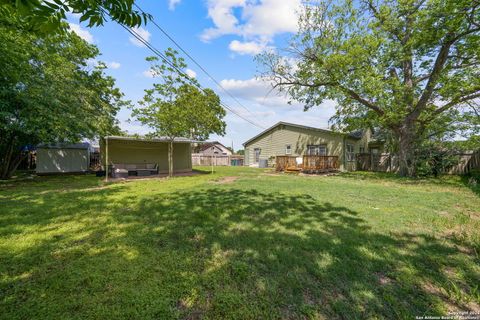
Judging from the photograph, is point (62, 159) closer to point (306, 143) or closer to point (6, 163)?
point (6, 163)

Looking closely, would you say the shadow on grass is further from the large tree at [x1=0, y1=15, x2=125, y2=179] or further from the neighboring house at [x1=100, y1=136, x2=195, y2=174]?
the neighboring house at [x1=100, y1=136, x2=195, y2=174]

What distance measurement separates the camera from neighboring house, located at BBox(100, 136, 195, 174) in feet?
44.6

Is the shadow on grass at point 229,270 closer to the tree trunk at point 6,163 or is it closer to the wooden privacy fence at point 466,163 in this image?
the tree trunk at point 6,163

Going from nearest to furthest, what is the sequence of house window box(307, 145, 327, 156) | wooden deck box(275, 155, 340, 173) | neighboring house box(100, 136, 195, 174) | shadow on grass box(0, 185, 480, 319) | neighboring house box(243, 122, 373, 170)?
1. shadow on grass box(0, 185, 480, 319)
2. neighboring house box(100, 136, 195, 174)
3. wooden deck box(275, 155, 340, 173)
4. neighboring house box(243, 122, 373, 170)
5. house window box(307, 145, 327, 156)

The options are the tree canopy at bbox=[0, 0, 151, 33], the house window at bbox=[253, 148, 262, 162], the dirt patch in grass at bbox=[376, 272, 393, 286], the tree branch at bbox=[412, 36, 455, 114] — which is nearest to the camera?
the tree canopy at bbox=[0, 0, 151, 33]

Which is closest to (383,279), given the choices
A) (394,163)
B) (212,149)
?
(394,163)

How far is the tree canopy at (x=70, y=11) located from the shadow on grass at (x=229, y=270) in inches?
85.8

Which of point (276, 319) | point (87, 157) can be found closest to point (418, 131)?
point (276, 319)

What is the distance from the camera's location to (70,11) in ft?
4.89

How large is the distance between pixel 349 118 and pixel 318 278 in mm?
13588

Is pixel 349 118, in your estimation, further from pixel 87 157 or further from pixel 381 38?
pixel 87 157

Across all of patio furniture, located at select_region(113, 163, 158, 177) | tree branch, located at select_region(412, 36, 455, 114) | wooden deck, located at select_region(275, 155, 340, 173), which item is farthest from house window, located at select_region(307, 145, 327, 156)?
patio furniture, located at select_region(113, 163, 158, 177)

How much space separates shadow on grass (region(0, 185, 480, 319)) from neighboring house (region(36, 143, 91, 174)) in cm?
1333

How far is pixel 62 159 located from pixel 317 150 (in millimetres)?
19172
